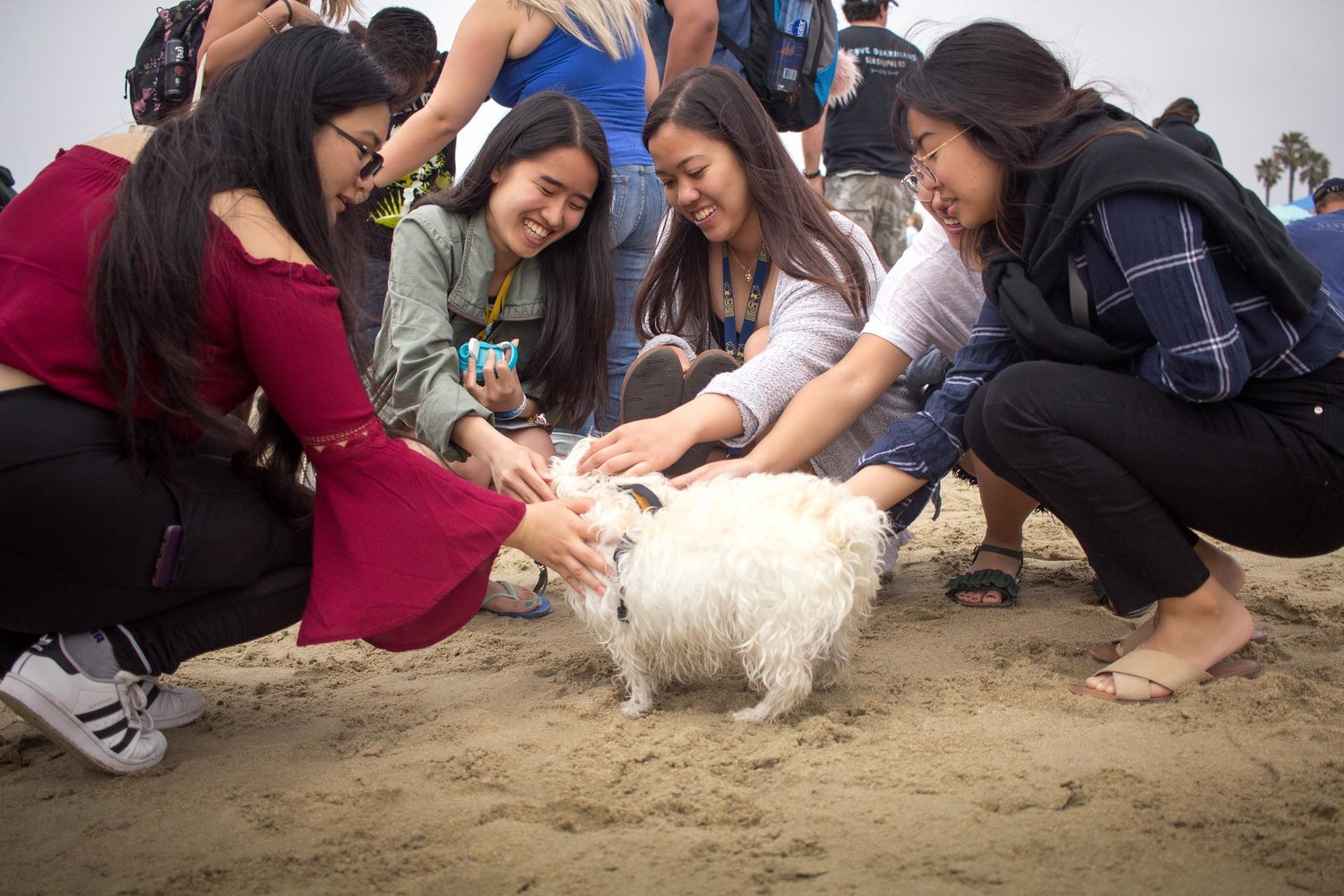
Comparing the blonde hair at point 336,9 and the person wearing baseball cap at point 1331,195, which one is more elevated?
the blonde hair at point 336,9

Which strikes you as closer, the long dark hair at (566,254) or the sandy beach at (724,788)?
the sandy beach at (724,788)

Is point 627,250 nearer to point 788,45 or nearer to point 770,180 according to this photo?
point 770,180

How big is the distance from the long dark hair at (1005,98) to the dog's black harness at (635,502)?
1120 millimetres

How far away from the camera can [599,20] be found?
3.72 m

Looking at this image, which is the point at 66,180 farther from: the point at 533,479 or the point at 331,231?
the point at 533,479

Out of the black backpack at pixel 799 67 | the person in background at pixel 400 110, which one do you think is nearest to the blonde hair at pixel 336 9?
the person in background at pixel 400 110

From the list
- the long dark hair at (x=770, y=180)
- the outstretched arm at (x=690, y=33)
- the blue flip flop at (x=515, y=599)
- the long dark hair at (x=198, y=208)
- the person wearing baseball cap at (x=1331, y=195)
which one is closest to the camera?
the long dark hair at (x=198, y=208)

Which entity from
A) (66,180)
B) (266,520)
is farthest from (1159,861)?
(66,180)

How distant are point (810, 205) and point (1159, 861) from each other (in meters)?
2.27

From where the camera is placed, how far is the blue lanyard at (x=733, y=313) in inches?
136

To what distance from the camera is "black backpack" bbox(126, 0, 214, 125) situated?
379 centimetres

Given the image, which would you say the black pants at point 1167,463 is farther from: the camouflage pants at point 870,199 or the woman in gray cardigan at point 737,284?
the camouflage pants at point 870,199

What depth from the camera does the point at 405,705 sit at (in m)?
2.58

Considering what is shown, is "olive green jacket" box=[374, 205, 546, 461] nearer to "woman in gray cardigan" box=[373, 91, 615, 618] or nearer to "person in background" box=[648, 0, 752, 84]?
"woman in gray cardigan" box=[373, 91, 615, 618]
